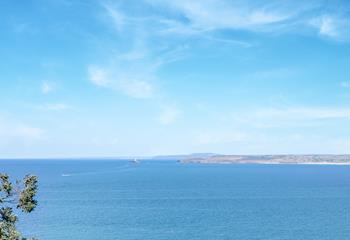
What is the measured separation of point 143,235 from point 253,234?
867 inches

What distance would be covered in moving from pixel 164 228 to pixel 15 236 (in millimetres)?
60869

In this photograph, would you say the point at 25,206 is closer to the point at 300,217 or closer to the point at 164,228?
the point at 164,228

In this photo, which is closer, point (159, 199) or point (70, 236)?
point (70, 236)

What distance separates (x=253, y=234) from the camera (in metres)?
90.4

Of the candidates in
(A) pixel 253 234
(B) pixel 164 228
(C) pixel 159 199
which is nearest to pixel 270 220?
(A) pixel 253 234

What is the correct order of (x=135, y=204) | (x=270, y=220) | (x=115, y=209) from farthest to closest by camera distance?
1. (x=135, y=204)
2. (x=115, y=209)
3. (x=270, y=220)

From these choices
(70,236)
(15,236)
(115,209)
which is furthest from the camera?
(115,209)

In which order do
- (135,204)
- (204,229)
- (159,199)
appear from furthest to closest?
(159,199) → (135,204) → (204,229)

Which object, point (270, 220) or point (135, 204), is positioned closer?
point (270, 220)

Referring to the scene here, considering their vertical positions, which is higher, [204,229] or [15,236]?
[15,236]

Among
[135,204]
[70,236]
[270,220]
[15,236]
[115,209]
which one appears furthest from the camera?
[135,204]

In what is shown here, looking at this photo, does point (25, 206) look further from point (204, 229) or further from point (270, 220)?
point (270, 220)

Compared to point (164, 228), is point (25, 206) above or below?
above

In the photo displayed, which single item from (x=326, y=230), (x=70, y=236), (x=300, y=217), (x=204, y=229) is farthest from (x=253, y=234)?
(x=70, y=236)
